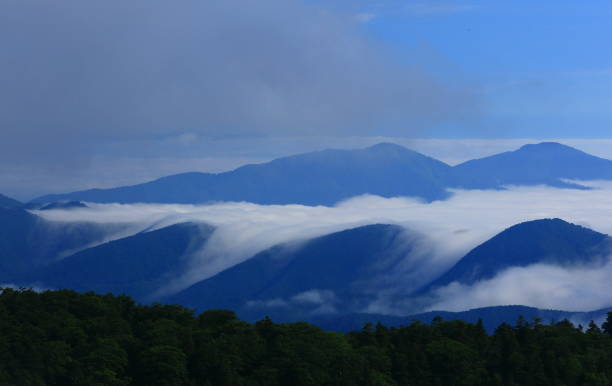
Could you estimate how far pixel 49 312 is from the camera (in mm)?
103062

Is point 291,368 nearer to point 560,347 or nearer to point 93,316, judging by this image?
point 93,316

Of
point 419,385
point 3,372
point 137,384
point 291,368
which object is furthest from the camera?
point 419,385

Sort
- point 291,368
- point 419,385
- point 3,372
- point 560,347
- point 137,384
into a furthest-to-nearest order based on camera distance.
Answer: point 560,347 < point 419,385 < point 291,368 < point 137,384 < point 3,372

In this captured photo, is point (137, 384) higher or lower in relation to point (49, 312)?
lower

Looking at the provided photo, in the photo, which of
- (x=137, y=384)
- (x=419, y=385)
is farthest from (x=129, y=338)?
(x=419, y=385)

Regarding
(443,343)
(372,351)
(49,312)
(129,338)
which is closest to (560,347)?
(443,343)

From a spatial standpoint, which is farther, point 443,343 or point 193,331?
point 443,343

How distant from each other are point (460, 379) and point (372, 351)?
34.2ft

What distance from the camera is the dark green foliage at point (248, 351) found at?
87.1 meters

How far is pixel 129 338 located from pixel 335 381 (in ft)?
71.1

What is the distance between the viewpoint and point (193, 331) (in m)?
100

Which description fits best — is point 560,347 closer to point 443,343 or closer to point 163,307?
point 443,343

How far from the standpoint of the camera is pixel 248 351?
97812mm

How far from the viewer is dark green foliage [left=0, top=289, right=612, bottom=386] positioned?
87.1 metres
